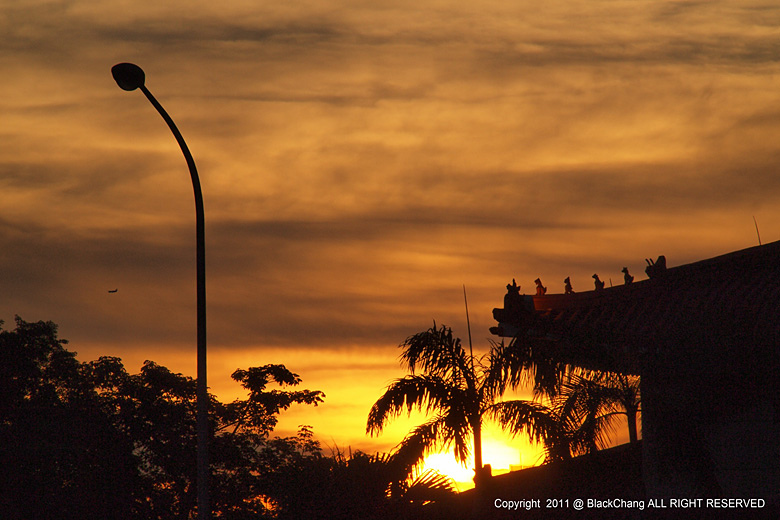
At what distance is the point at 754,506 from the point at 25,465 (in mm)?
26989

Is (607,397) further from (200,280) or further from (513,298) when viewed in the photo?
(200,280)

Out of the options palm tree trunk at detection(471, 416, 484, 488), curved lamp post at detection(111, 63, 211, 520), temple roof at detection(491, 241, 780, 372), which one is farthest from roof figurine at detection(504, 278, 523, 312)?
curved lamp post at detection(111, 63, 211, 520)

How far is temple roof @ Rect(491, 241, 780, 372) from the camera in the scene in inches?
707

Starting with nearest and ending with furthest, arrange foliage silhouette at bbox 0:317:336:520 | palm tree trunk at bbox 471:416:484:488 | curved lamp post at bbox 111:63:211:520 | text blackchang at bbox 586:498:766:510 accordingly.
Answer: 1. curved lamp post at bbox 111:63:211:520
2. text blackchang at bbox 586:498:766:510
3. palm tree trunk at bbox 471:416:484:488
4. foliage silhouette at bbox 0:317:336:520

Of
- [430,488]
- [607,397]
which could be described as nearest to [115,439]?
[430,488]

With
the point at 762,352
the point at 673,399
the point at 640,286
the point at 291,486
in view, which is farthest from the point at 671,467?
the point at 291,486

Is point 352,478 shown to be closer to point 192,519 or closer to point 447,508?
point 447,508

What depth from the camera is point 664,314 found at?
783 inches

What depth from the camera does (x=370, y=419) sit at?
20.7 m

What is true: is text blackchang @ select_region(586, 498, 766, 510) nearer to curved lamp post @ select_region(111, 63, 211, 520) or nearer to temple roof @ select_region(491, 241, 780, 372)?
temple roof @ select_region(491, 241, 780, 372)

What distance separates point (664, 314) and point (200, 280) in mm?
10058

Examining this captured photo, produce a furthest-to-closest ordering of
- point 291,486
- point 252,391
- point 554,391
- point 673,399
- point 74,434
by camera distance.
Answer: point 252,391
point 74,434
point 291,486
point 554,391
point 673,399

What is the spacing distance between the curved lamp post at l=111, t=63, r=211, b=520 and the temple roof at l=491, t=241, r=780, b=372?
24.4 feet

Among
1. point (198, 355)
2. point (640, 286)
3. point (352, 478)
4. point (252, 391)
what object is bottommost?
point (352, 478)
